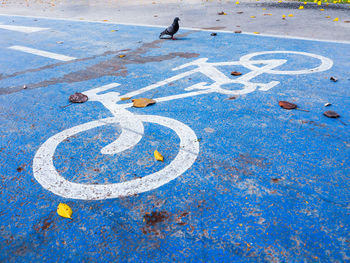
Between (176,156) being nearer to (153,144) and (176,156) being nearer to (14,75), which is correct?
(153,144)

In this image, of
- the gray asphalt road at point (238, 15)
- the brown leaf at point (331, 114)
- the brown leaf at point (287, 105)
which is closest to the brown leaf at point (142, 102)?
the brown leaf at point (287, 105)

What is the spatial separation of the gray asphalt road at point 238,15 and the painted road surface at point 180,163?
2.19 metres

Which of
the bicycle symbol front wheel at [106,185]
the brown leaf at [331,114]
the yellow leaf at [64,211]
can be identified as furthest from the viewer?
the brown leaf at [331,114]

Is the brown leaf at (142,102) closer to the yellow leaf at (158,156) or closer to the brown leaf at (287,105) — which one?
the yellow leaf at (158,156)

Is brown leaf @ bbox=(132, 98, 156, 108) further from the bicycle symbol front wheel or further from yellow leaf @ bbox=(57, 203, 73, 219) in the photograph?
yellow leaf @ bbox=(57, 203, 73, 219)

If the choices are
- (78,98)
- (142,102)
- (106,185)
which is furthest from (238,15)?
(106,185)

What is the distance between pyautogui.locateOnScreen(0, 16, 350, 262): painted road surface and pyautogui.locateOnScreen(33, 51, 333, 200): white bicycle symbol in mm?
14

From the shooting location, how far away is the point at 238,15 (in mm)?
8703

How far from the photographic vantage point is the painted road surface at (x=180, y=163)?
5.51 feet

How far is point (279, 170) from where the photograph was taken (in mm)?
2201

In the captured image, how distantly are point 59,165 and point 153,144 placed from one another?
847 mm

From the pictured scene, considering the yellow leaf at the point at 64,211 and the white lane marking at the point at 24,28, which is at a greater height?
the white lane marking at the point at 24,28

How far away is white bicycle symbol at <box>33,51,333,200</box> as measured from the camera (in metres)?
2.10

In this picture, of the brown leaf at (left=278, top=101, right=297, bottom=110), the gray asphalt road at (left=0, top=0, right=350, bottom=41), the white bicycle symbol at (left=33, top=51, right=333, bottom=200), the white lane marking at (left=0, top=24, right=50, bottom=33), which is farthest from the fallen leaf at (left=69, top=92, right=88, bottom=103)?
the white lane marking at (left=0, top=24, right=50, bottom=33)
